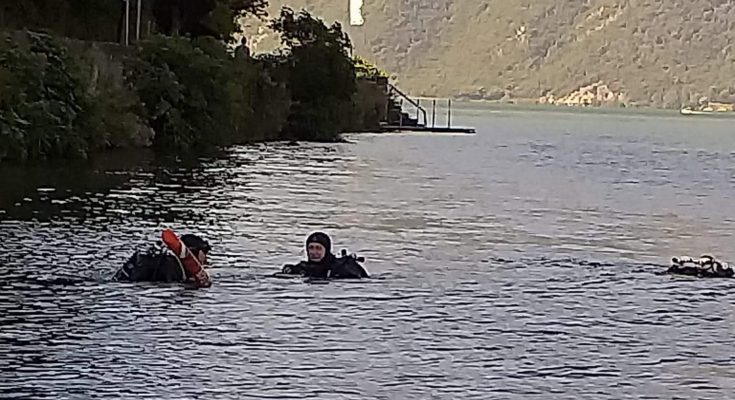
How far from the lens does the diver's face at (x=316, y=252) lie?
21.0m

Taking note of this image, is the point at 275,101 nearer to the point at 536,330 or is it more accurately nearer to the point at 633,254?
the point at 633,254

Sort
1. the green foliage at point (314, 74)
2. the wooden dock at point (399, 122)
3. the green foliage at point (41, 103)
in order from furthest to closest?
the wooden dock at point (399, 122)
the green foliage at point (314, 74)
the green foliage at point (41, 103)

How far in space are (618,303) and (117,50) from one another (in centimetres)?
4227

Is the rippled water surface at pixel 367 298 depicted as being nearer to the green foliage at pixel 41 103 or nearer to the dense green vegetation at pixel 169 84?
the green foliage at pixel 41 103

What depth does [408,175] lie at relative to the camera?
48.7m

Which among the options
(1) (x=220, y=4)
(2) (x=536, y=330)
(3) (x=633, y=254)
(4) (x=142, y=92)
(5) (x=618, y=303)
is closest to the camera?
(2) (x=536, y=330)

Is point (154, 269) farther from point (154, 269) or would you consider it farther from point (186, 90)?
point (186, 90)

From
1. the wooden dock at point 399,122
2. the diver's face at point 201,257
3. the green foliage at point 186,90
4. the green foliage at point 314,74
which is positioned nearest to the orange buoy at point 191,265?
the diver's face at point 201,257

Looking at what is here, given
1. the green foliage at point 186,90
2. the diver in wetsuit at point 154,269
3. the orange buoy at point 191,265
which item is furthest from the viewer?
the green foliage at point 186,90

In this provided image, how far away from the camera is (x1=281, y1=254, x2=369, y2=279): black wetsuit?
21.0m

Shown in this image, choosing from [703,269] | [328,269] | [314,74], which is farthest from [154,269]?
[314,74]

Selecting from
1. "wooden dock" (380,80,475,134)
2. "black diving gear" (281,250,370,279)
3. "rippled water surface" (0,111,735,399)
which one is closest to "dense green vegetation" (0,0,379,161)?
"rippled water surface" (0,111,735,399)

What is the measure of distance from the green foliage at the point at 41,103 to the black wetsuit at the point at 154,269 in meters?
25.3

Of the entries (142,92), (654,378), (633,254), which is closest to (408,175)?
(142,92)
